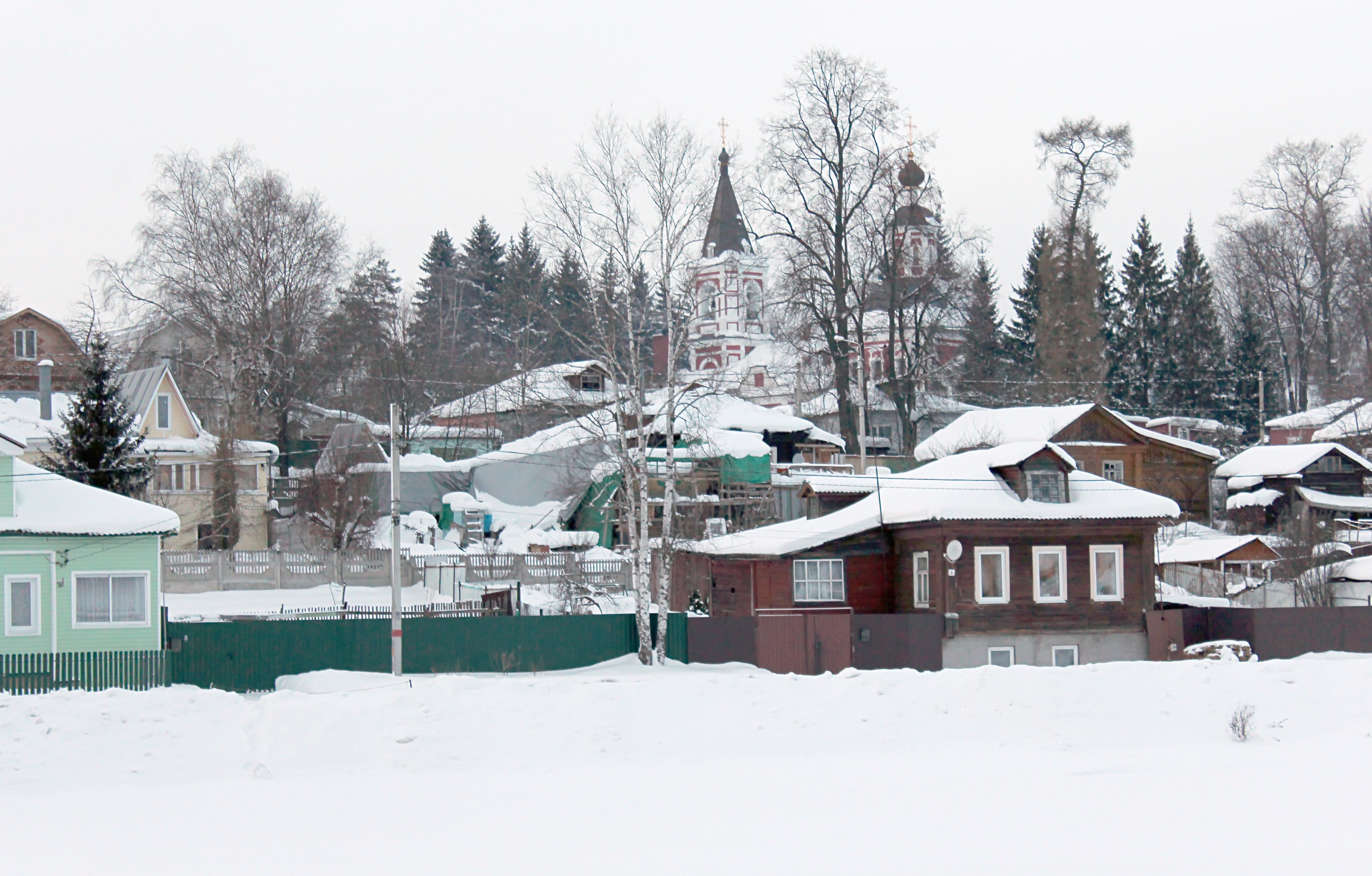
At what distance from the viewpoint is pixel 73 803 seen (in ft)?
49.2

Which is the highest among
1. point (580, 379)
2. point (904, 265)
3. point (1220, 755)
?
point (904, 265)

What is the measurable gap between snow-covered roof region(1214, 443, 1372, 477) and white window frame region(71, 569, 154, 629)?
46.5 meters

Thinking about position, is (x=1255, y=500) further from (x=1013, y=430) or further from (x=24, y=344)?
(x=24, y=344)

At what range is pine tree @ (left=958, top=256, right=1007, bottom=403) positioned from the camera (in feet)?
238

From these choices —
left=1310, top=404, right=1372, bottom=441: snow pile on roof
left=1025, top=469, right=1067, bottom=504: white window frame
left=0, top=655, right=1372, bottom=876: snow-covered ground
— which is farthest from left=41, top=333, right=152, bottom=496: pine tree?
left=1310, top=404, right=1372, bottom=441: snow pile on roof

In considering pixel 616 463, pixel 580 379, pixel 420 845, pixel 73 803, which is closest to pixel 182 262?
pixel 580 379

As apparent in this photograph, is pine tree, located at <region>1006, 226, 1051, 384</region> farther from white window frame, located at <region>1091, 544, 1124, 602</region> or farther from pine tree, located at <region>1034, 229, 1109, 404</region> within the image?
white window frame, located at <region>1091, 544, 1124, 602</region>

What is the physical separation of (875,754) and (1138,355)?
59.8 metres

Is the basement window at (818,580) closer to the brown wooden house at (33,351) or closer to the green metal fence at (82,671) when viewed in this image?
the green metal fence at (82,671)

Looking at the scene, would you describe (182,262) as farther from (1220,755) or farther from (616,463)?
(1220,755)

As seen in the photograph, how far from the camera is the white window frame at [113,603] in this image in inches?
1053

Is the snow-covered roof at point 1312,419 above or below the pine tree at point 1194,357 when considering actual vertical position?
below

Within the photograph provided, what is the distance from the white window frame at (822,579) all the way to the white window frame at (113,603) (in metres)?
15.3

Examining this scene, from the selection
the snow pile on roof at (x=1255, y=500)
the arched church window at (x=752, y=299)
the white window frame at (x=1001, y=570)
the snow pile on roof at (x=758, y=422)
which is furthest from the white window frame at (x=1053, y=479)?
the snow pile on roof at (x=1255, y=500)
